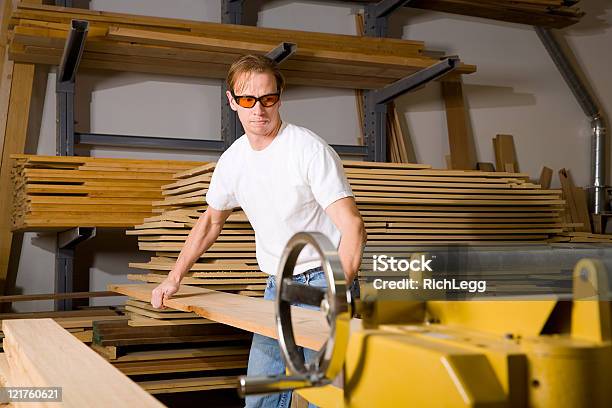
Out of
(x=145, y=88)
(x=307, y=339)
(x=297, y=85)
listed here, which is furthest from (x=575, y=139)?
(x=307, y=339)

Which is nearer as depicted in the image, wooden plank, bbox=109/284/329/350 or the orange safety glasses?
wooden plank, bbox=109/284/329/350

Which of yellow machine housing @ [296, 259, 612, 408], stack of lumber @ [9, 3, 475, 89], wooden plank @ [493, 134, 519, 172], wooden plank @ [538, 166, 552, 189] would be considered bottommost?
yellow machine housing @ [296, 259, 612, 408]

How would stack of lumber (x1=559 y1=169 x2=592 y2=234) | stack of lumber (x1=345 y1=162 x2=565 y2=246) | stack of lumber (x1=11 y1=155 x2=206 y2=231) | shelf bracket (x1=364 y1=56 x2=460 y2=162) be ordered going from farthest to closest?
stack of lumber (x1=559 y1=169 x2=592 y2=234) → shelf bracket (x1=364 y1=56 x2=460 y2=162) → stack of lumber (x1=11 y1=155 x2=206 y2=231) → stack of lumber (x1=345 y1=162 x2=565 y2=246)

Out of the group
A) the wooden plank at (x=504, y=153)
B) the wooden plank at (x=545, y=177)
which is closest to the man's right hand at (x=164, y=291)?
the wooden plank at (x=504, y=153)

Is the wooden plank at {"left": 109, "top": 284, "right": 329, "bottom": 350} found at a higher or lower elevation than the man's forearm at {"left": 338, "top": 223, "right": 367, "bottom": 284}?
lower

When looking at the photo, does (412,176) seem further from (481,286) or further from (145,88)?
(481,286)

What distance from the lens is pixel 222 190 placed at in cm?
331

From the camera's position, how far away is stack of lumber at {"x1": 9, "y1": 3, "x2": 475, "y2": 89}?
488cm

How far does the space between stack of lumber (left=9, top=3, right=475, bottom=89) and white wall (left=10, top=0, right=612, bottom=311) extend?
0.27m

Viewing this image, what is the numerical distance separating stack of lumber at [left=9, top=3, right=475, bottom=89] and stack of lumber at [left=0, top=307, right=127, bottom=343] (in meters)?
1.74

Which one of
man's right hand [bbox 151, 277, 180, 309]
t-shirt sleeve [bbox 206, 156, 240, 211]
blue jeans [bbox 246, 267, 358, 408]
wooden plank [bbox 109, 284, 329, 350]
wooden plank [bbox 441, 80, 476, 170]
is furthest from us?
wooden plank [bbox 441, 80, 476, 170]

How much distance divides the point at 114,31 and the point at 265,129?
7.24 ft

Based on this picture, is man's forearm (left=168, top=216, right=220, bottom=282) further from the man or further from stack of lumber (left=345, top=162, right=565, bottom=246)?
stack of lumber (left=345, top=162, right=565, bottom=246)

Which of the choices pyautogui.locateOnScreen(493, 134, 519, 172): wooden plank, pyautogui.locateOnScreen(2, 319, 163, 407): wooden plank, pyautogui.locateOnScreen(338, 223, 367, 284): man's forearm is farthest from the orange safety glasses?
pyautogui.locateOnScreen(493, 134, 519, 172): wooden plank
